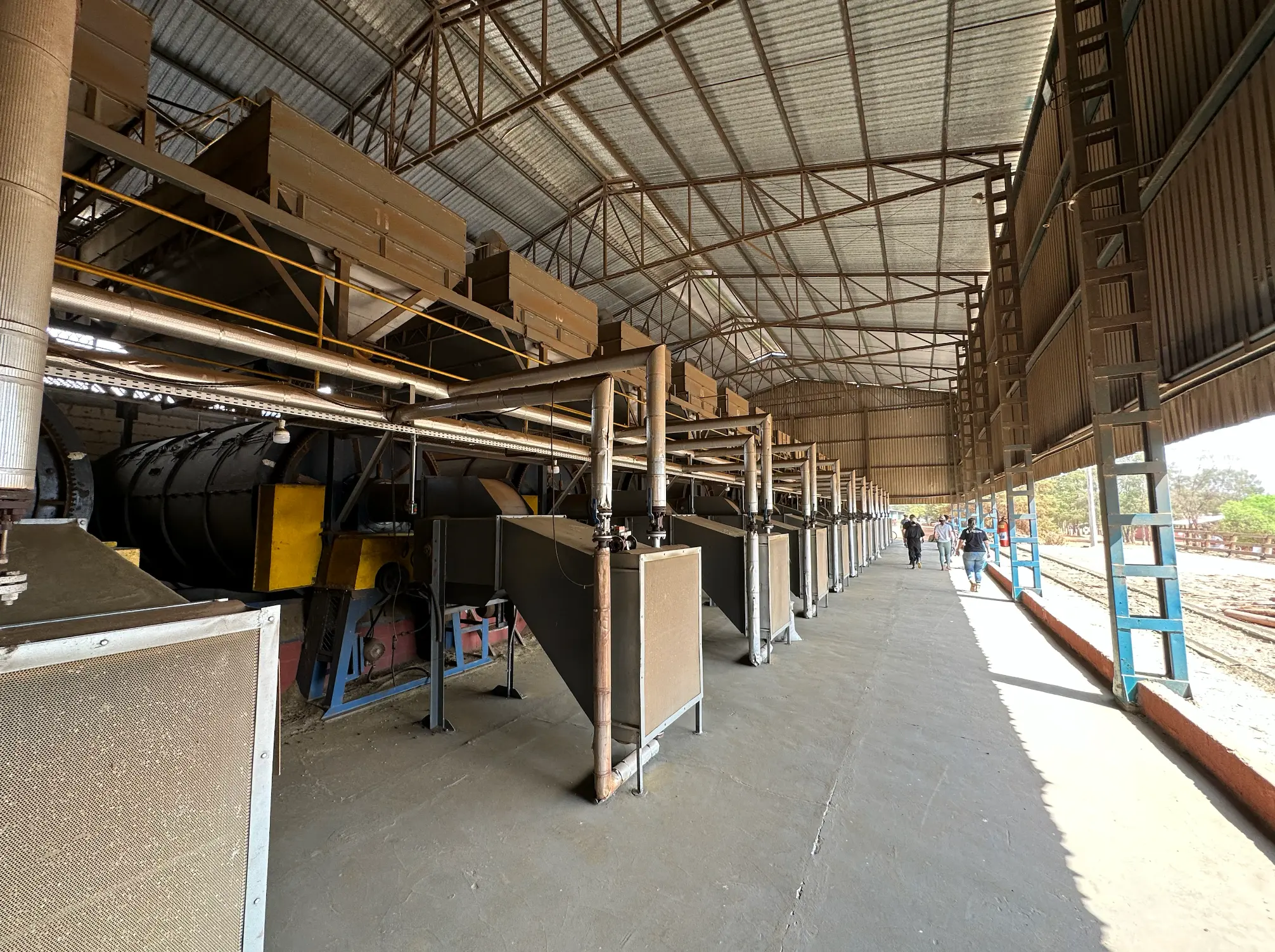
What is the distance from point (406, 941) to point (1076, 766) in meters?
4.33

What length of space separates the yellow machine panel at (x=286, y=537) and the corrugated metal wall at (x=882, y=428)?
24.3 meters

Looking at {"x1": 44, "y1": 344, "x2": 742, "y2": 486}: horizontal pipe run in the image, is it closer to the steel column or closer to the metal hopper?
the metal hopper

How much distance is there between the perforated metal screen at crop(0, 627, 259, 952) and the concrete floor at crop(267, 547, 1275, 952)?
1.34 m

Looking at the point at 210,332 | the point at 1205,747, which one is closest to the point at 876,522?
the point at 1205,747

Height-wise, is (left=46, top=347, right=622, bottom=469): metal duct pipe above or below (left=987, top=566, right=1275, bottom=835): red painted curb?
above

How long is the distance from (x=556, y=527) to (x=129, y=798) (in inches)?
111

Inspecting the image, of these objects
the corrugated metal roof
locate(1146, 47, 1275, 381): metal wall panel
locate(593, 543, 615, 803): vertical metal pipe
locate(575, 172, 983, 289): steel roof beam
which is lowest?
locate(593, 543, 615, 803): vertical metal pipe

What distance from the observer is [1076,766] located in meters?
3.58

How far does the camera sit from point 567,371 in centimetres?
350

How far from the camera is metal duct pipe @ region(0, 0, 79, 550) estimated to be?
1280mm

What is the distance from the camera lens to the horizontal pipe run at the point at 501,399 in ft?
11.6

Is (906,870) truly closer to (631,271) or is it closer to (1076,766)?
(1076,766)

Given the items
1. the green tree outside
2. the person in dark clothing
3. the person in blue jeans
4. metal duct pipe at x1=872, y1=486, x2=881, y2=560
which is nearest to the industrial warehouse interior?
the person in blue jeans

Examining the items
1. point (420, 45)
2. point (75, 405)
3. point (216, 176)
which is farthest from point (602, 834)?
point (420, 45)
